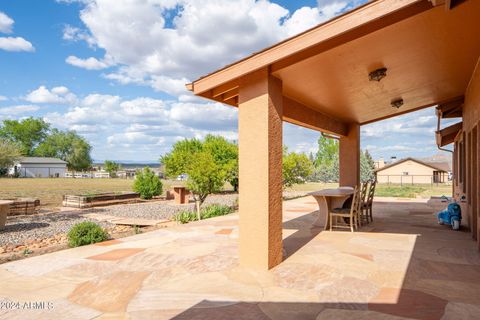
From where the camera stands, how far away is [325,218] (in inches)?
281

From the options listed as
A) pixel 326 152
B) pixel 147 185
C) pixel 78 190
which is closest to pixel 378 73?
pixel 147 185

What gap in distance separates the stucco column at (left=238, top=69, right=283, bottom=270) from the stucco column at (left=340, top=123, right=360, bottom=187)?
5890 millimetres

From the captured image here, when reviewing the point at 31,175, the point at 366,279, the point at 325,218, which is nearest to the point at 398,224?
the point at 325,218

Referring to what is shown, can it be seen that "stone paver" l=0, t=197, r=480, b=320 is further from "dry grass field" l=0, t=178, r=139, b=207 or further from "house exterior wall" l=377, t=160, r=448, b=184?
"house exterior wall" l=377, t=160, r=448, b=184

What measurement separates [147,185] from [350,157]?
40.2ft

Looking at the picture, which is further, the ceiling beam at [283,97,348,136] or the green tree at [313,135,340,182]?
the green tree at [313,135,340,182]

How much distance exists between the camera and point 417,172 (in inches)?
1842

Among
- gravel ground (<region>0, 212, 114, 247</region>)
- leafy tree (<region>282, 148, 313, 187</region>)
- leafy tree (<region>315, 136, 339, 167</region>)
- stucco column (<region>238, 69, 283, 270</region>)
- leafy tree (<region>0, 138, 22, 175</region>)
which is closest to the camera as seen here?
stucco column (<region>238, 69, 283, 270</region>)

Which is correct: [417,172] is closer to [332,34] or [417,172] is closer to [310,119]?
[310,119]

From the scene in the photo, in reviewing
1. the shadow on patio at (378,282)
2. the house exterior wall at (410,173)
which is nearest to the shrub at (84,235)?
the shadow on patio at (378,282)

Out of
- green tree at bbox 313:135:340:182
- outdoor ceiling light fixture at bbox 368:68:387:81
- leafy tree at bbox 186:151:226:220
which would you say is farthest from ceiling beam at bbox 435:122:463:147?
green tree at bbox 313:135:340:182

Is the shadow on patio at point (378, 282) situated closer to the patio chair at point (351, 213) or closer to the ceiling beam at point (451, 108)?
the patio chair at point (351, 213)

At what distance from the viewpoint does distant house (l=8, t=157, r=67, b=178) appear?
5353cm

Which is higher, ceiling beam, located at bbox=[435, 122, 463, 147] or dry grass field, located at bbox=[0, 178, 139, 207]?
ceiling beam, located at bbox=[435, 122, 463, 147]
